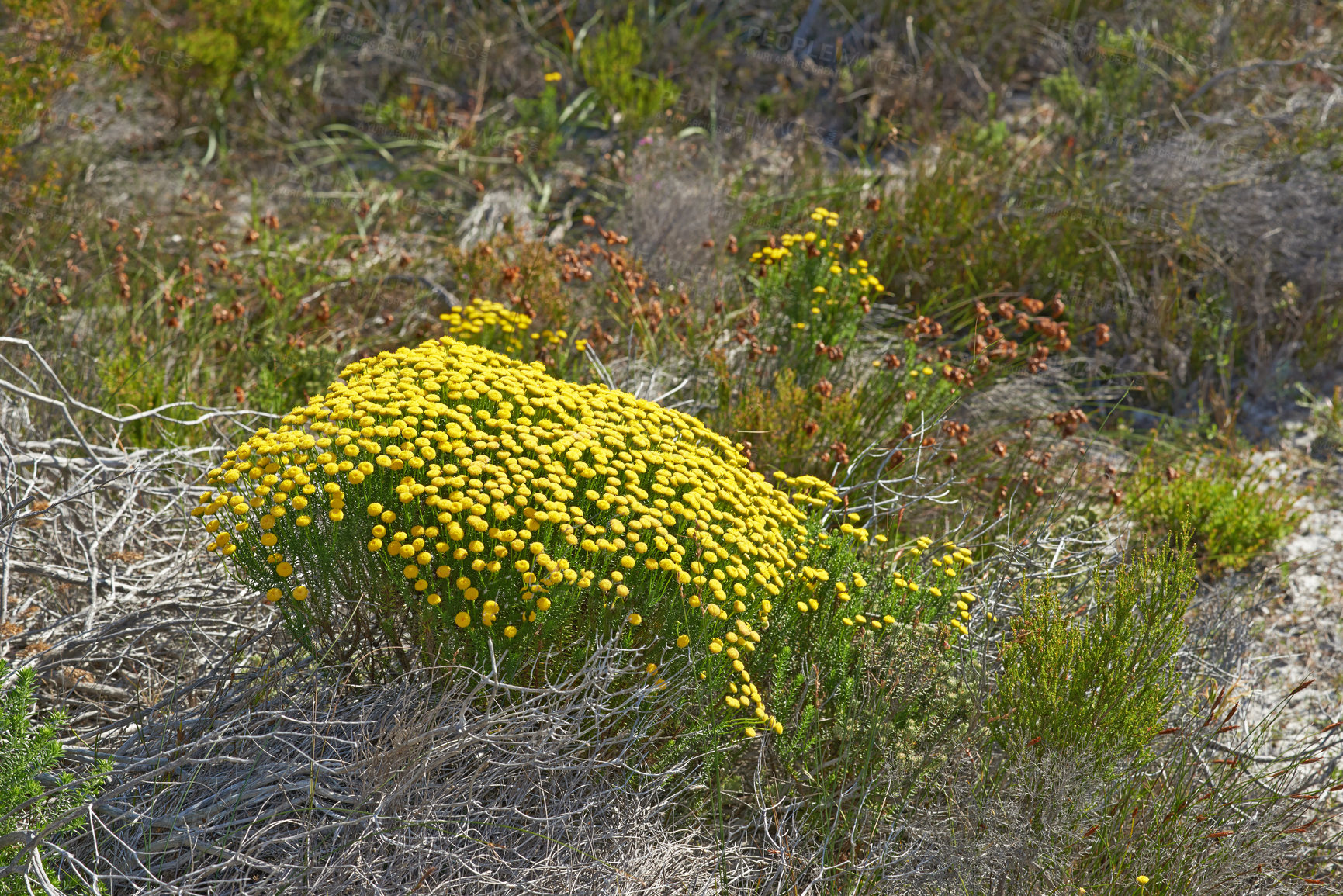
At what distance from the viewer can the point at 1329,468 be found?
512cm

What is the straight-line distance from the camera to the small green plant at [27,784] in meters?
2.38

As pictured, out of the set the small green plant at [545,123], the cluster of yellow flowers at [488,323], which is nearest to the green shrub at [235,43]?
the small green plant at [545,123]

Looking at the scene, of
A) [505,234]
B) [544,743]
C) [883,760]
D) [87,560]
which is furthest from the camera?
[505,234]

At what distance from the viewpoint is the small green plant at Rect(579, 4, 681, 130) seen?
6902 mm

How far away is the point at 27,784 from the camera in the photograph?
7.86ft

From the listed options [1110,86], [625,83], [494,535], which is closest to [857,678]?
[494,535]

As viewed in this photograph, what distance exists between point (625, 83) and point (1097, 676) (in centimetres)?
537

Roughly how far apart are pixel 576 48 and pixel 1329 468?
18.7 feet

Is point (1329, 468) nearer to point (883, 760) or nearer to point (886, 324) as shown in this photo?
point (886, 324)

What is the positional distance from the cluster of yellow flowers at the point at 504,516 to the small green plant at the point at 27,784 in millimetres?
592

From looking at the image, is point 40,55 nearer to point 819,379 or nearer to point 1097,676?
point 819,379

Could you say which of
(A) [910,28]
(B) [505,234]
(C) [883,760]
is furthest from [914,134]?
(C) [883,760]

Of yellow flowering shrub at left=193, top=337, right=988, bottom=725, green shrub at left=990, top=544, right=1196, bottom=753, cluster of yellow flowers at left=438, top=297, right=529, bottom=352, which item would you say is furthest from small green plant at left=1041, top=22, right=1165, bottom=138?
yellow flowering shrub at left=193, top=337, right=988, bottom=725

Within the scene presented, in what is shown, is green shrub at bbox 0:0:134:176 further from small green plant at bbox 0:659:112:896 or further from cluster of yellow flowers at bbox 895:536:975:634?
cluster of yellow flowers at bbox 895:536:975:634
